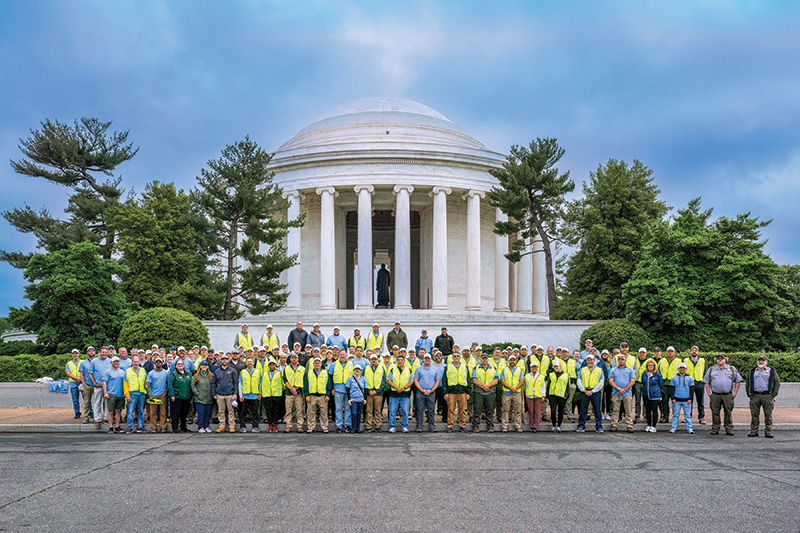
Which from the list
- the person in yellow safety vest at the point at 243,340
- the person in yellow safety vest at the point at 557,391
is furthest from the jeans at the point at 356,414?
the person in yellow safety vest at the point at 243,340

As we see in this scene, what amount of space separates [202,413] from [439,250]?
26.0 metres

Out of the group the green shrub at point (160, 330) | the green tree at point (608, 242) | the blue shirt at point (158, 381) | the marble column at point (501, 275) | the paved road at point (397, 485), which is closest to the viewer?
the paved road at point (397, 485)

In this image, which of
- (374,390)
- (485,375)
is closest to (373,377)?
(374,390)

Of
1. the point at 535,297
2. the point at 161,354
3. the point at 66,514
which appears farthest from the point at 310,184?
the point at 66,514

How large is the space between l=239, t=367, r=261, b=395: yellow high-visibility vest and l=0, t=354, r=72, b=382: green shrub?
1107 centimetres

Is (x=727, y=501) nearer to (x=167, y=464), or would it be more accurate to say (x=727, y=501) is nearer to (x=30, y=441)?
(x=167, y=464)

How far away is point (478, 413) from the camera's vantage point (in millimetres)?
17719

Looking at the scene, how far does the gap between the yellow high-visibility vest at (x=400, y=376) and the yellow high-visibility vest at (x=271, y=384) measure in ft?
10.0

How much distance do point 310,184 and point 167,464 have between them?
31247 mm

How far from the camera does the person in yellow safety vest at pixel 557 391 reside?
17.7 metres

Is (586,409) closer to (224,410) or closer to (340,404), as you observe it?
(340,404)

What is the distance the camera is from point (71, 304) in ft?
93.3

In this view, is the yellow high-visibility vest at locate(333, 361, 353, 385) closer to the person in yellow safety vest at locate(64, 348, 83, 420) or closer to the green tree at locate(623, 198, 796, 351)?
the person in yellow safety vest at locate(64, 348, 83, 420)

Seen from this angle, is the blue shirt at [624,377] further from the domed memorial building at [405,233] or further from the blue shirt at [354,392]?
the domed memorial building at [405,233]
